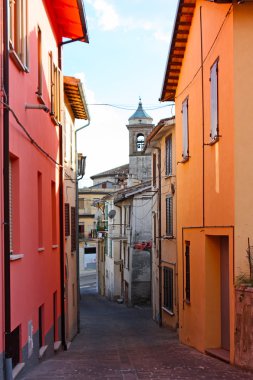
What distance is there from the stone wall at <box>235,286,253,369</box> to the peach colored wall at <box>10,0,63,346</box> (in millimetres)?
3767

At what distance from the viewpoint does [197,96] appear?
50.6 ft

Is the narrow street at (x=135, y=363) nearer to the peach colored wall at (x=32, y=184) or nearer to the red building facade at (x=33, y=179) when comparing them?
the red building facade at (x=33, y=179)

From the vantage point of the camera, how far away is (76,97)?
21.6 m

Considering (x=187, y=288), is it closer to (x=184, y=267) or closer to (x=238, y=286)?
(x=184, y=267)

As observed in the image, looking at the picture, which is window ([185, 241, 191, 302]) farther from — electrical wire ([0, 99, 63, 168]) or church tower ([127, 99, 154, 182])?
church tower ([127, 99, 154, 182])

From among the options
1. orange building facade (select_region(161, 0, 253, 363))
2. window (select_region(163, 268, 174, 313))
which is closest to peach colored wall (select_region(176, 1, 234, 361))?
orange building facade (select_region(161, 0, 253, 363))

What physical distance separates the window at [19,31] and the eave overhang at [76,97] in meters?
8.76

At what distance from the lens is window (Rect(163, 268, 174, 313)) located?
23.4 m

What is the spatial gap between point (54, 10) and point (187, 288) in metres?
8.10

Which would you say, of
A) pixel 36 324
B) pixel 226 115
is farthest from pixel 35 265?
pixel 226 115

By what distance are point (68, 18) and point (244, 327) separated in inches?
358

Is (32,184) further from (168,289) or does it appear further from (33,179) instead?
(168,289)

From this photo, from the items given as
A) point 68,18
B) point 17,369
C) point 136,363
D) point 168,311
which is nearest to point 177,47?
point 68,18

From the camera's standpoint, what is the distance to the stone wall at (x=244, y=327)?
10697mm
